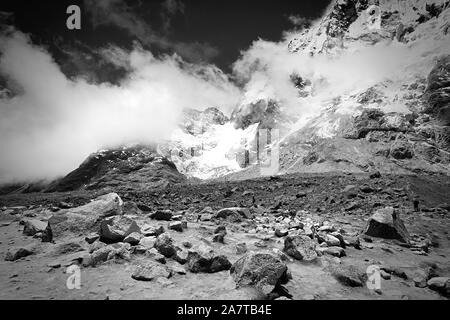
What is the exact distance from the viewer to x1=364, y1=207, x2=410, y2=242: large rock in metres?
12.1

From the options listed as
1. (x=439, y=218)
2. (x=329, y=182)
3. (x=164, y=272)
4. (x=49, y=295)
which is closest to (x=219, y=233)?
(x=164, y=272)

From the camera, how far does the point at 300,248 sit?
930 cm

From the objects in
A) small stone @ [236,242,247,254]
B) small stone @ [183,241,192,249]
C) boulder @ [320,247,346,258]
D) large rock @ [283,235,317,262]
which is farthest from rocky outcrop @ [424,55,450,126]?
small stone @ [183,241,192,249]

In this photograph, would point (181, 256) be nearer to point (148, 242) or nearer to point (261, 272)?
point (148, 242)

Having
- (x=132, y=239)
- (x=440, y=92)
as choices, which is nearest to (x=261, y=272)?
(x=132, y=239)

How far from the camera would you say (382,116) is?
6275 inches

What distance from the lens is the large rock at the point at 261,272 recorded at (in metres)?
7.00

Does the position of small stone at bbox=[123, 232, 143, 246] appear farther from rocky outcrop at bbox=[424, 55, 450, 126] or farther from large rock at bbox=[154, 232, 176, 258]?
rocky outcrop at bbox=[424, 55, 450, 126]

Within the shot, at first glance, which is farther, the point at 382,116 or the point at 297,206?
the point at 382,116

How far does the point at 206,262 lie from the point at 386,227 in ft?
26.9

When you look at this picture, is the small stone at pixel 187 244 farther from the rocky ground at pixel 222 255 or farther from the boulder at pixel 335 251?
the boulder at pixel 335 251

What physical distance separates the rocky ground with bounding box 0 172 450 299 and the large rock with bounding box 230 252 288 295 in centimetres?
2
